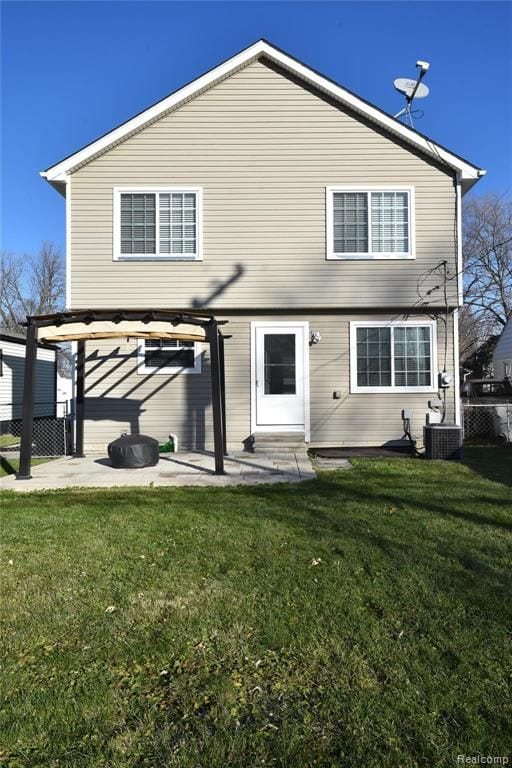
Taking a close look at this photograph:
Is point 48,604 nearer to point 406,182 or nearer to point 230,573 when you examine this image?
point 230,573

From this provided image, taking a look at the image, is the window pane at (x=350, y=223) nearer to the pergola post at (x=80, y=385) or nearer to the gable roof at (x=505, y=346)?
the pergola post at (x=80, y=385)

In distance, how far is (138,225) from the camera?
9.77 metres

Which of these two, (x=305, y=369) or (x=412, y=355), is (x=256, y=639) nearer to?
(x=305, y=369)

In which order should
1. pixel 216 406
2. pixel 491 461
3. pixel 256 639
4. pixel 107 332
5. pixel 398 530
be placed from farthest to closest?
pixel 491 461 → pixel 107 332 → pixel 216 406 → pixel 398 530 → pixel 256 639

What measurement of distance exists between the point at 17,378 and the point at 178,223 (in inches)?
354

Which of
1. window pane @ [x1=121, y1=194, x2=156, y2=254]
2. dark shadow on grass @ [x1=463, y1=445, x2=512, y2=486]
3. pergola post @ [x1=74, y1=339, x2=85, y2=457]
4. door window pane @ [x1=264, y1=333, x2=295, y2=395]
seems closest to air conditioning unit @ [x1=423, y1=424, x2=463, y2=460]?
dark shadow on grass @ [x1=463, y1=445, x2=512, y2=486]

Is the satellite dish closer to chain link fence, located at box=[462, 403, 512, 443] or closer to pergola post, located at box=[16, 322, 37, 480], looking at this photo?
chain link fence, located at box=[462, 403, 512, 443]

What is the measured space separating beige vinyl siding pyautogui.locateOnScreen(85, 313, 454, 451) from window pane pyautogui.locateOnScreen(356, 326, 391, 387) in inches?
9.1

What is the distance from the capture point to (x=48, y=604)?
3.18m

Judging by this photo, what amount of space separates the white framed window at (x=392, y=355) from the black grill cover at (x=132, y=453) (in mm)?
4201

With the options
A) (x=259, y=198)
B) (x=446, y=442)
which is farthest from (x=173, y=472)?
(x=259, y=198)

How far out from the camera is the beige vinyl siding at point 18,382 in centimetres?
1475

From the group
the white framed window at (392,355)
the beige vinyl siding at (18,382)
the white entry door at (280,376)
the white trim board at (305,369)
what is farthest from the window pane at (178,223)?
the beige vinyl siding at (18,382)

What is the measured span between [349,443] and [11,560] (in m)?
6.86
